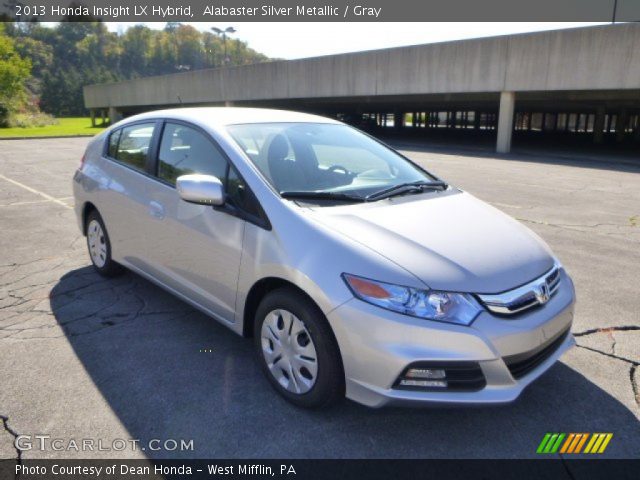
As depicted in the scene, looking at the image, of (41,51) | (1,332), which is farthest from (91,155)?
(41,51)

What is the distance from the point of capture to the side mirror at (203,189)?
118 inches

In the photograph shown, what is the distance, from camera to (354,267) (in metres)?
2.46

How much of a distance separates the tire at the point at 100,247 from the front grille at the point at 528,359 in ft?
12.1

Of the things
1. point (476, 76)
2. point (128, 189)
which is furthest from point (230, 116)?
point (476, 76)

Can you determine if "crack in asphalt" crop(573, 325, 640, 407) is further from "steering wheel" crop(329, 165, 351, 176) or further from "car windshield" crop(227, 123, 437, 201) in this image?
"steering wheel" crop(329, 165, 351, 176)

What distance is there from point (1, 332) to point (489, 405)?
361 cm

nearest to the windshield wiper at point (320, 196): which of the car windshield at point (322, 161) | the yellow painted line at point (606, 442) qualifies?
the car windshield at point (322, 161)

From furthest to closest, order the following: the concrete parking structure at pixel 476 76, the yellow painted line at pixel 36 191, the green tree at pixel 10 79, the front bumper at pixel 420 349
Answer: the green tree at pixel 10 79
the concrete parking structure at pixel 476 76
the yellow painted line at pixel 36 191
the front bumper at pixel 420 349

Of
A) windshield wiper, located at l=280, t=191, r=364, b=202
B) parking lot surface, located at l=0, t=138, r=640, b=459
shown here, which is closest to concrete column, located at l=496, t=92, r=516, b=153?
parking lot surface, located at l=0, t=138, r=640, b=459

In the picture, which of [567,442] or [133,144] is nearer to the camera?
[567,442]

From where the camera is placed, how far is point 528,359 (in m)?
2.54

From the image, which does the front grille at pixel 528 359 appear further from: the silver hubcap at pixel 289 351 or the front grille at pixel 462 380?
the silver hubcap at pixel 289 351

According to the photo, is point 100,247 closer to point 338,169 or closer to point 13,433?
point 13,433

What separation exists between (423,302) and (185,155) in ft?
7.18
